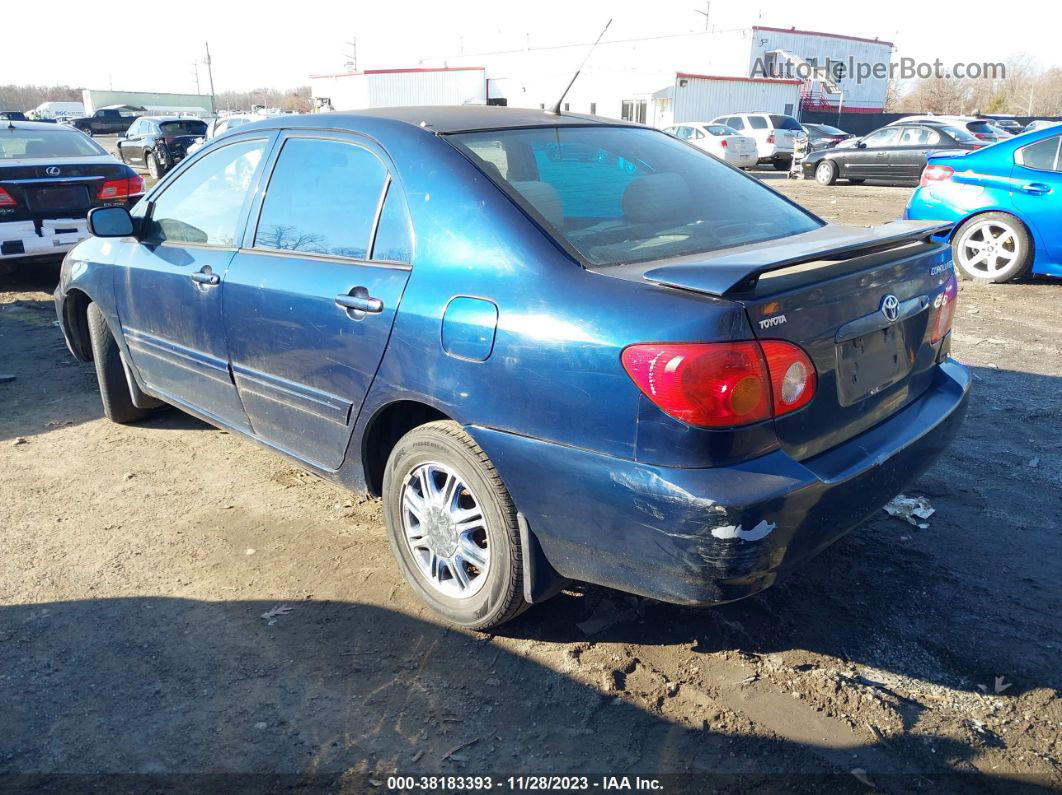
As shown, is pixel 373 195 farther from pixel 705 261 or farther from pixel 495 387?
pixel 705 261

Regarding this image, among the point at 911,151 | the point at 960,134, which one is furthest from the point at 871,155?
the point at 960,134

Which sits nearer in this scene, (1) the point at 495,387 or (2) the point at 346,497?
(1) the point at 495,387

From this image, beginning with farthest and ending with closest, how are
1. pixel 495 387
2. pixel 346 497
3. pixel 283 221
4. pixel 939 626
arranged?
1. pixel 346 497
2. pixel 283 221
3. pixel 939 626
4. pixel 495 387

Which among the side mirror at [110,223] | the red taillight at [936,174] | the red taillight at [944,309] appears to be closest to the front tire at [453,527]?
the red taillight at [944,309]

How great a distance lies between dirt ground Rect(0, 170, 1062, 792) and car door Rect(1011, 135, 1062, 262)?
4453 millimetres

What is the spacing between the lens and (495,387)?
2490mm

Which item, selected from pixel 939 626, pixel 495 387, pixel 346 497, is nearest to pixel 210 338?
pixel 346 497

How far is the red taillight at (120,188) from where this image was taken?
8.44 m

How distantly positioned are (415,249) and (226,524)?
1782mm

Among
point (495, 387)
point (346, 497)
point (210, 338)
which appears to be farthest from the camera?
point (346, 497)

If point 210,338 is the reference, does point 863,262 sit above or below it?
above

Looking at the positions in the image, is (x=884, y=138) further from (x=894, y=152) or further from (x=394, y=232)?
(x=394, y=232)

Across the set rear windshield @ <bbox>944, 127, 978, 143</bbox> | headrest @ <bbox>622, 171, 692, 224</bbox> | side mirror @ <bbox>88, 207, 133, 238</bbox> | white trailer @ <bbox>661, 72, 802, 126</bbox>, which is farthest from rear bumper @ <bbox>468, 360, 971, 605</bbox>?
white trailer @ <bbox>661, 72, 802, 126</bbox>

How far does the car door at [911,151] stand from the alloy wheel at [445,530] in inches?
705
